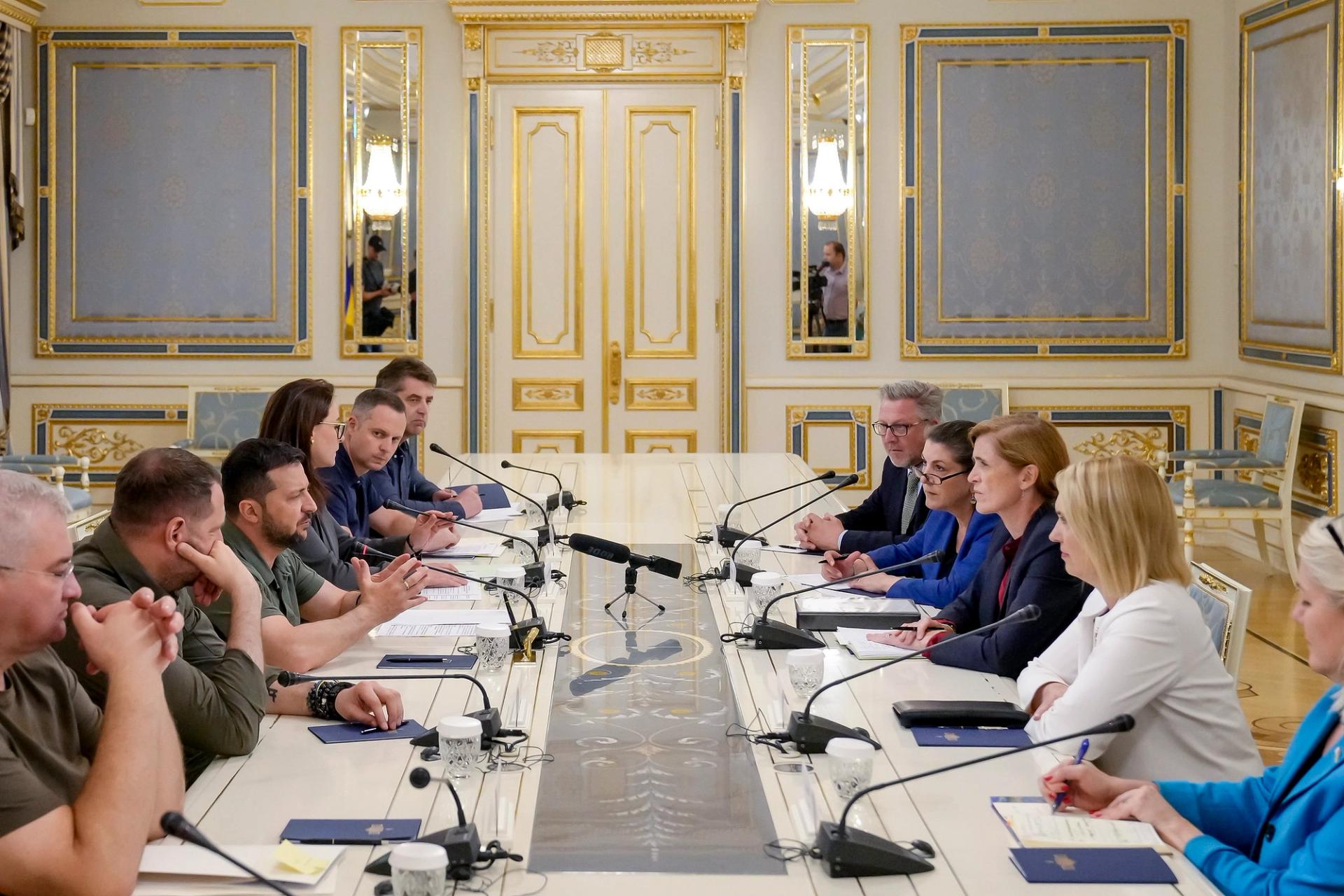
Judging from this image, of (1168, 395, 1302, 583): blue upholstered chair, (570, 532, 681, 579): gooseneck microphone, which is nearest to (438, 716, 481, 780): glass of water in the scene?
(570, 532, 681, 579): gooseneck microphone

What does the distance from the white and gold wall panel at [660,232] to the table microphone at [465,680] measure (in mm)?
5221

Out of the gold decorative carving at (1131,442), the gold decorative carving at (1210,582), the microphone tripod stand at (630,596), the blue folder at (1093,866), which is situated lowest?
the blue folder at (1093,866)

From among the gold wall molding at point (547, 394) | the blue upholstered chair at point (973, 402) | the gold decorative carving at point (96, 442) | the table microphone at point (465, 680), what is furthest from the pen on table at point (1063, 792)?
the gold decorative carving at point (96, 442)

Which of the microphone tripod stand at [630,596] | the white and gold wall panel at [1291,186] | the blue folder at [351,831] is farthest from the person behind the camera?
the white and gold wall panel at [1291,186]

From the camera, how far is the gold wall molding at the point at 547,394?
26.3 feet

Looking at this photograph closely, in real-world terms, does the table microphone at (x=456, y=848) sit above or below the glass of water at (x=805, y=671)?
below

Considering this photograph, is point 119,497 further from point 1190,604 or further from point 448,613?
point 1190,604

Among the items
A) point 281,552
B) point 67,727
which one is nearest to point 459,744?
point 67,727

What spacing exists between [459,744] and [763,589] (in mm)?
1272

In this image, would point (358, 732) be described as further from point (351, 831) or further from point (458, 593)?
point (458, 593)

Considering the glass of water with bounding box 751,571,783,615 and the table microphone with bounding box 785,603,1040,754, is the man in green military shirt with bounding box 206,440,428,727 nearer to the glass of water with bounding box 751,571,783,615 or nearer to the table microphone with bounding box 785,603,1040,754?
the glass of water with bounding box 751,571,783,615

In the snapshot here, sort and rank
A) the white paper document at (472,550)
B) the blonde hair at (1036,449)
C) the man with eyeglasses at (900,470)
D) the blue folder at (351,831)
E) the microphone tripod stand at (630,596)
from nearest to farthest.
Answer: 1. the blue folder at (351,831)
2. the blonde hair at (1036,449)
3. the microphone tripod stand at (630,596)
4. the white paper document at (472,550)
5. the man with eyeglasses at (900,470)

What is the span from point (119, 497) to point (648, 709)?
3.19ft

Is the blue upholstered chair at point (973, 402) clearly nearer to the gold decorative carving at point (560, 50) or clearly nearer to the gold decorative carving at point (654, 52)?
the gold decorative carving at point (654, 52)
